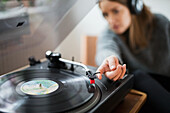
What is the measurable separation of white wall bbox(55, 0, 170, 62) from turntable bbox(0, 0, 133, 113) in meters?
1.10

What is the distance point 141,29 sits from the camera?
1.62 metres

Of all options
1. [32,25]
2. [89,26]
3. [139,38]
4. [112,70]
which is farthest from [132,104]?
[89,26]

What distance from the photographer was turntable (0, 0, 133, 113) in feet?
1.71

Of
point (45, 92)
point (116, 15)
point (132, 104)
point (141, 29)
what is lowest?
point (132, 104)

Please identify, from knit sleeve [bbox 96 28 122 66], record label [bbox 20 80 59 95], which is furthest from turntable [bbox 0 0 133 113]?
knit sleeve [bbox 96 28 122 66]

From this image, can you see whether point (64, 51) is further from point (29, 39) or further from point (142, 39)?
point (29, 39)

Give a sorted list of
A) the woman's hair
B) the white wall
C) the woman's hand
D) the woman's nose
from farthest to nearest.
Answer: the white wall, the woman's hair, the woman's nose, the woman's hand

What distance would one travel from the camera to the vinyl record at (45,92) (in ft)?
1.66

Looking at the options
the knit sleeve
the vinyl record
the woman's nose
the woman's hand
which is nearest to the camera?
the vinyl record

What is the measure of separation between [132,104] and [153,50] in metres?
1.02

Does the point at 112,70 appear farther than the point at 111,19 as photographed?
No

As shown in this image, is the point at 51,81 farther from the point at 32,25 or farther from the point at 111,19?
the point at 111,19

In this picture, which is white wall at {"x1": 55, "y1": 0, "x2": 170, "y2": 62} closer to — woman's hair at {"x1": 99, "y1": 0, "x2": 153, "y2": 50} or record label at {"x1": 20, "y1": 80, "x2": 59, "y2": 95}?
woman's hair at {"x1": 99, "y1": 0, "x2": 153, "y2": 50}

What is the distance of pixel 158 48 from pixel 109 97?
1200 millimetres
